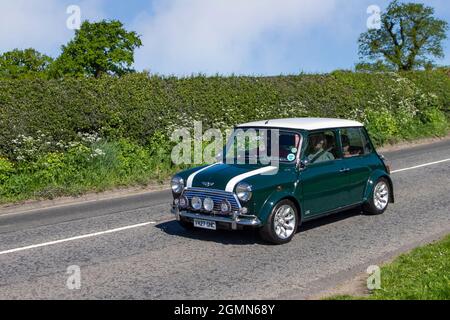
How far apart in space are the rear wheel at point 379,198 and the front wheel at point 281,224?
2172 millimetres

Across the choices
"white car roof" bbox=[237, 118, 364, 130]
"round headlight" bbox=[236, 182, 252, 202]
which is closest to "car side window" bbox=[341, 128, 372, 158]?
"white car roof" bbox=[237, 118, 364, 130]

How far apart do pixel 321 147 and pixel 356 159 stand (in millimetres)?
930

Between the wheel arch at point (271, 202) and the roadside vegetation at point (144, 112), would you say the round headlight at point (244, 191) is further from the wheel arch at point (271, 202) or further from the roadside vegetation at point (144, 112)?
the roadside vegetation at point (144, 112)

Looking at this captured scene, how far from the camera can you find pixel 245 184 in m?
8.33

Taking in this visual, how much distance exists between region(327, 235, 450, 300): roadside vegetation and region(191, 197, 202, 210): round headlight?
9.26 ft

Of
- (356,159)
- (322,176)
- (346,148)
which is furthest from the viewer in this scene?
(356,159)

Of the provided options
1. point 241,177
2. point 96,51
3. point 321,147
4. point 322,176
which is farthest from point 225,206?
point 96,51

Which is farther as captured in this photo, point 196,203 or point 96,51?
point 96,51

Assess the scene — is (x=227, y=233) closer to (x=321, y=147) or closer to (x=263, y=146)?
(x=263, y=146)

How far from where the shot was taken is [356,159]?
10.1 meters

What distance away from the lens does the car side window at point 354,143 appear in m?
10.0
